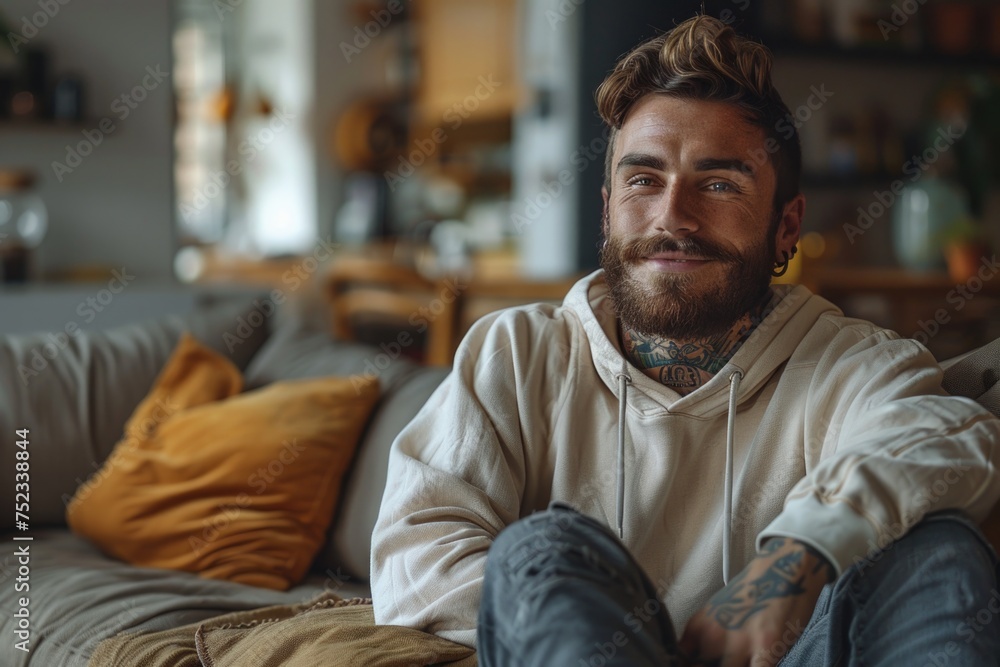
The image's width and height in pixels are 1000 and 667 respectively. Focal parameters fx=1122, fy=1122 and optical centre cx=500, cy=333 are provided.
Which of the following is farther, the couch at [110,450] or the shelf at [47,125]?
the shelf at [47,125]

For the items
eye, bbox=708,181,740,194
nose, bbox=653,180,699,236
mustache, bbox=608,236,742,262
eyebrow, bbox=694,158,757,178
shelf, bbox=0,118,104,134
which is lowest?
mustache, bbox=608,236,742,262

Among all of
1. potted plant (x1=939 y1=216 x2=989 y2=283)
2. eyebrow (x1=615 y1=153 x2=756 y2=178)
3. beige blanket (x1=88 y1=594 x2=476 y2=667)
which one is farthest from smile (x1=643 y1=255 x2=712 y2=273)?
potted plant (x1=939 y1=216 x2=989 y2=283)

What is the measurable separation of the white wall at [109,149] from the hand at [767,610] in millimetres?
2694

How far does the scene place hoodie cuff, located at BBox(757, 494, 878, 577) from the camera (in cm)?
109

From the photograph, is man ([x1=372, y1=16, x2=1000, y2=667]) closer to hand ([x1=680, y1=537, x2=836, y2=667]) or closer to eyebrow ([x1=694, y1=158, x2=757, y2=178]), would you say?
eyebrow ([x1=694, y1=158, x2=757, y2=178])

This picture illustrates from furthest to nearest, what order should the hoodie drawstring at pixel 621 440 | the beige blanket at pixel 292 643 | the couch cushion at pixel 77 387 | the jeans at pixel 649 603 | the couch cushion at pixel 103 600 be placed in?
the couch cushion at pixel 77 387 < the couch cushion at pixel 103 600 < the hoodie drawstring at pixel 621 440 < the beige blanket at pixel 292 643 < the jeans at pixel 649 603

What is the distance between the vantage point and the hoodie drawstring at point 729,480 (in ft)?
4.48

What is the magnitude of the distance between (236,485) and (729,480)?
0.99 m

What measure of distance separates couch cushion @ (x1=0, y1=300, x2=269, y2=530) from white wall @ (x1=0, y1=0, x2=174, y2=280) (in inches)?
35.8

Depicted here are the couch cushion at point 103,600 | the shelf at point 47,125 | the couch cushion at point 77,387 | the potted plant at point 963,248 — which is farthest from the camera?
the potted plant at point 963,248

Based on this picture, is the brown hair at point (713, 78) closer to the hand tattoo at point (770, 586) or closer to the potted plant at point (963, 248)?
the hand tattoo at point (770, 586)

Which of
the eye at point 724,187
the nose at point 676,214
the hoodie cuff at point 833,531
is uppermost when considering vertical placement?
the eye at point 724,187

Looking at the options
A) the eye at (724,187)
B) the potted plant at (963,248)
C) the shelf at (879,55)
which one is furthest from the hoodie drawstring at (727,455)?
the shelf at (879,55)

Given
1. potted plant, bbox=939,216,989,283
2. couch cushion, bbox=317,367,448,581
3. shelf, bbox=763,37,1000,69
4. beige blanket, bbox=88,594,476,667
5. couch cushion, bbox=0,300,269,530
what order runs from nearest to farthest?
beige blanket, bbox=88,594,476,667 < couch cushion, bbox=317,367,448,581 < couch cushion, bbox=0,300,269,530 < potted plant, bbox=939,216,989,283 < shelf, bbox=763,37,1000,69
